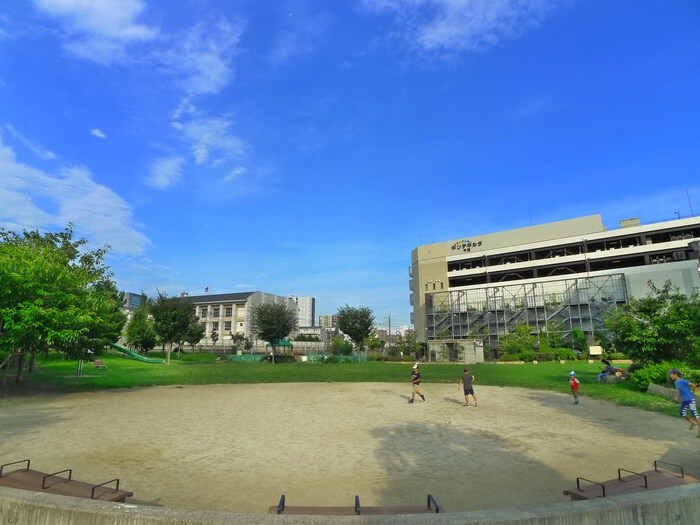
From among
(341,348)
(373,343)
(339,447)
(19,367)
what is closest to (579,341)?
(373,343)

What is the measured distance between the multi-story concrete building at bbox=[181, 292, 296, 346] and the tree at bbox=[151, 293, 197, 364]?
1812 inches

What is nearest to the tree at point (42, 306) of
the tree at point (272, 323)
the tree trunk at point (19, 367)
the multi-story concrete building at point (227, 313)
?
the tree trunk at point (19, 367)

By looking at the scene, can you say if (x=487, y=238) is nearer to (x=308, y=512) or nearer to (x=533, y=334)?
(x=533, y=334)

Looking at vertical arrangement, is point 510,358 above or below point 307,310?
below

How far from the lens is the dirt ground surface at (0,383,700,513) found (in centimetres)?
739

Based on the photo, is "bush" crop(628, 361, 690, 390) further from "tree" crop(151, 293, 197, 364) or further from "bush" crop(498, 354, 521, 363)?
"tree" crop(151, 293, 197, 364)

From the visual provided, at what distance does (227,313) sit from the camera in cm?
10425

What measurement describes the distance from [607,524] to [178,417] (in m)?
14.4

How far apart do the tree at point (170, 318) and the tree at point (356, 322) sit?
24794mm

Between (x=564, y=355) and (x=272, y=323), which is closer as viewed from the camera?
(x=564, y=355)

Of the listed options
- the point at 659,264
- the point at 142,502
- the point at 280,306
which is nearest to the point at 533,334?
the point at 659,264

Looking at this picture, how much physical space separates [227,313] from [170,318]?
53.0 meters

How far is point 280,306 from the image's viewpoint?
215 ft

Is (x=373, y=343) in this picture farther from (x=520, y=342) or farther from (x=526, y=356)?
(x=526, y=356)
